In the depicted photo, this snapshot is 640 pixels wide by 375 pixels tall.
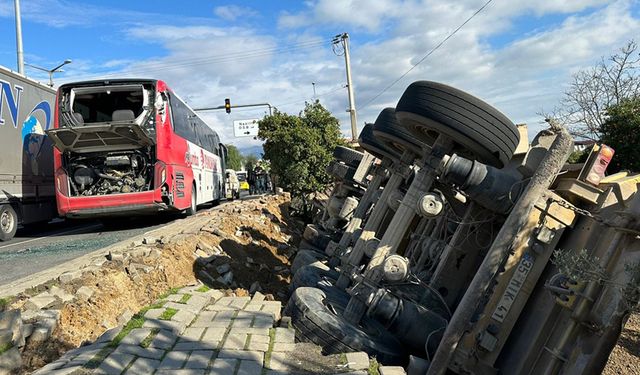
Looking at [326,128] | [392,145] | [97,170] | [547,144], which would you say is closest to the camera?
[547,144]

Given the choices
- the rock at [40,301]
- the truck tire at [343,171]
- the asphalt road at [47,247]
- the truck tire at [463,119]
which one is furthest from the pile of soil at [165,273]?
the truck tire at [463,119]

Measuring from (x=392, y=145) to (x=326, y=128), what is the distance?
29.5ft

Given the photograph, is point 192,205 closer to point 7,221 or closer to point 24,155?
point 24,155

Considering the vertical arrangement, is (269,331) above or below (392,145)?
below

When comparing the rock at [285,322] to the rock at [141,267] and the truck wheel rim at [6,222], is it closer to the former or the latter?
the rock at [141,267]

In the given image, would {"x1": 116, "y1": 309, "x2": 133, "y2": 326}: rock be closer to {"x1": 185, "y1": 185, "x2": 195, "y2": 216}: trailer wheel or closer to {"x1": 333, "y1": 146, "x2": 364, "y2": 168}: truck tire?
{"x1": 333, "y1": 146, "x2": 364, "y2": 168}: truck tire

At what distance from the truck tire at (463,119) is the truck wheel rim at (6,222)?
9.18 meters

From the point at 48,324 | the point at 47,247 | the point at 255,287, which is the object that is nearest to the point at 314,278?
the point at 255,287

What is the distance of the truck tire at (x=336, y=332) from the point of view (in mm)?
4258

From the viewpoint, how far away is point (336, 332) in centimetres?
431

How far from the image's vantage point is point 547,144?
168 inches

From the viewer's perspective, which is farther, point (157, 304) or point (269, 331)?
point (157, 304)

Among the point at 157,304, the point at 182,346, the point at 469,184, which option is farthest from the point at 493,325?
the point at 157,304

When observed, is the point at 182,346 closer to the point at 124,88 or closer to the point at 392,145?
the point at 392,145
